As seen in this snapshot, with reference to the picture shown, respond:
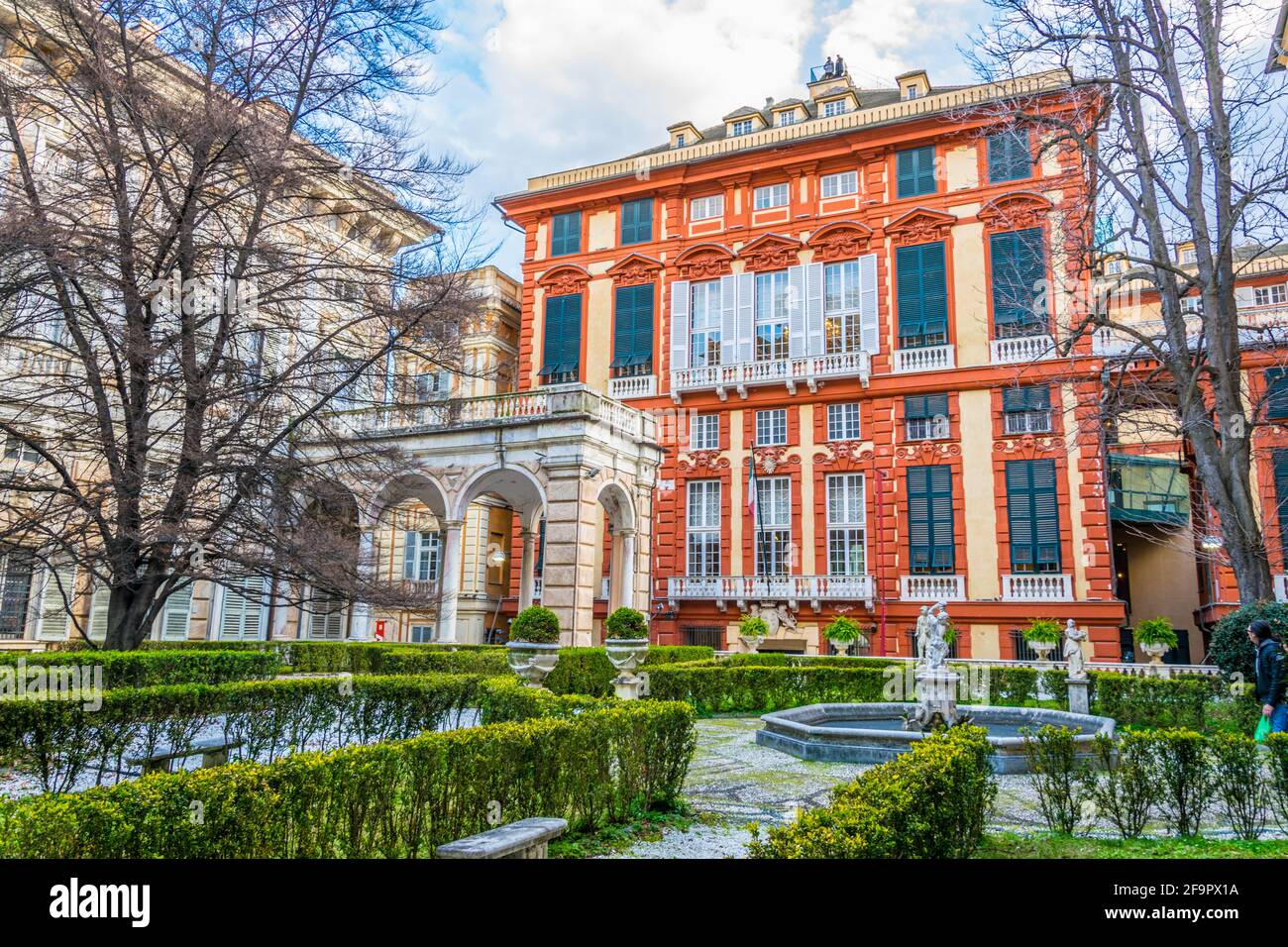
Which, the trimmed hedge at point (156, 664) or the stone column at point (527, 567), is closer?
the trimmed hedge at point (156, 664)

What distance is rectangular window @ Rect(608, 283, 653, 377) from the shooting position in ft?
105

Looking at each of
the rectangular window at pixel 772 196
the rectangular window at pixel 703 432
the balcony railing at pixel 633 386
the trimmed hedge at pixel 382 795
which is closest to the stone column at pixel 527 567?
the balcony railing at pixel 633 386

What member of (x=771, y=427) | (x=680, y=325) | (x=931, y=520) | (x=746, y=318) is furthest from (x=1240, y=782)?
(x=680, y=325)

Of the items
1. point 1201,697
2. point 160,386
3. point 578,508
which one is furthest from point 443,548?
point 1201,697

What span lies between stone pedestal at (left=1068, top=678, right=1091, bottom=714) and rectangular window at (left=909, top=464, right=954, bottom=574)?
1143cm

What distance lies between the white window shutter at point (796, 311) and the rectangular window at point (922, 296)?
3.31 m

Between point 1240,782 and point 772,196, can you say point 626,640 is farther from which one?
point 772,196

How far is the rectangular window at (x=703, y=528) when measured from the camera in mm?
29844

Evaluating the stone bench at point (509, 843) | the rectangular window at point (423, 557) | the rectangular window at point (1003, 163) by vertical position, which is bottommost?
the stone bench at point (509, 843)

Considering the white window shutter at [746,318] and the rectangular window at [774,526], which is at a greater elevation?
the white window shutter at [746,318]

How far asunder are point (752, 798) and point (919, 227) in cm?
2446

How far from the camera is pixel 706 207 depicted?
32219 millimetres

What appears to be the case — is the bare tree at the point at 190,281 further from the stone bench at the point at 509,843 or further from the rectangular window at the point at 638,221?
the rectangular window at the point at 638,221
